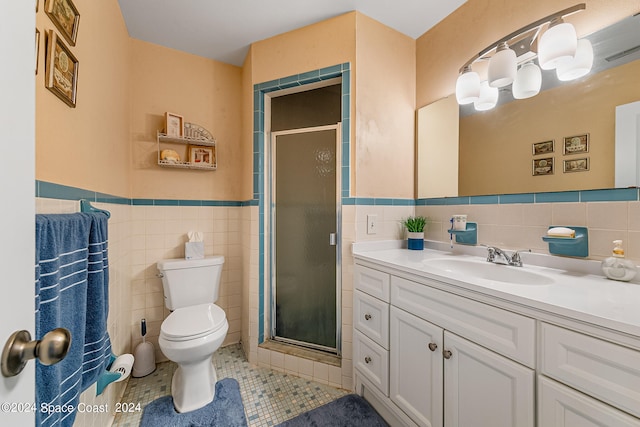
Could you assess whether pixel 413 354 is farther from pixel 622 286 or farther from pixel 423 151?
pixel 423 151

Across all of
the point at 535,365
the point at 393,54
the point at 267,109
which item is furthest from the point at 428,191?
the point at 267,109

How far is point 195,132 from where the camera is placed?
2039 millimetres

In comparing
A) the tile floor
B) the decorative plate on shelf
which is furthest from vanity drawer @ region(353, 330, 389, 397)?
the decorative plate on shelf

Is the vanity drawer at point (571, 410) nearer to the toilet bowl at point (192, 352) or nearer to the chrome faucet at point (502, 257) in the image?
the chrome faucet at point (502, 257)

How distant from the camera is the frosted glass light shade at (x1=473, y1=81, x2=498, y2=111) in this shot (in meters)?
1.42

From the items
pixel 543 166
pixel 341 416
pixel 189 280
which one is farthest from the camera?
pixel 189 280

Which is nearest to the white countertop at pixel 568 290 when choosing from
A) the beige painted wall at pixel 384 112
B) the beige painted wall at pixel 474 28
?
the beige painted wall at pixel 384 112

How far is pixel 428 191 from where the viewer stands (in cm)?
180

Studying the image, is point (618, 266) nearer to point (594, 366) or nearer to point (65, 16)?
point (594, 366)

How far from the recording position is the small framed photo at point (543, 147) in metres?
1.20

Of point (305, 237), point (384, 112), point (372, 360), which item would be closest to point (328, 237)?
point (305, 237)

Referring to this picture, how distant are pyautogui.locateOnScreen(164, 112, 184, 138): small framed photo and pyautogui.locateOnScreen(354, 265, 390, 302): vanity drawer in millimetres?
1686

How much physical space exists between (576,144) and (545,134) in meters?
0.13

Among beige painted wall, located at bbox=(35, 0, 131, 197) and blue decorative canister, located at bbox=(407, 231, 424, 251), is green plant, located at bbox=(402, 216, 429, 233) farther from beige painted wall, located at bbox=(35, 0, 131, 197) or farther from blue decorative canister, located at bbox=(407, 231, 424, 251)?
beige painted wall, located at bbox=(35, 0, 131, 197)
